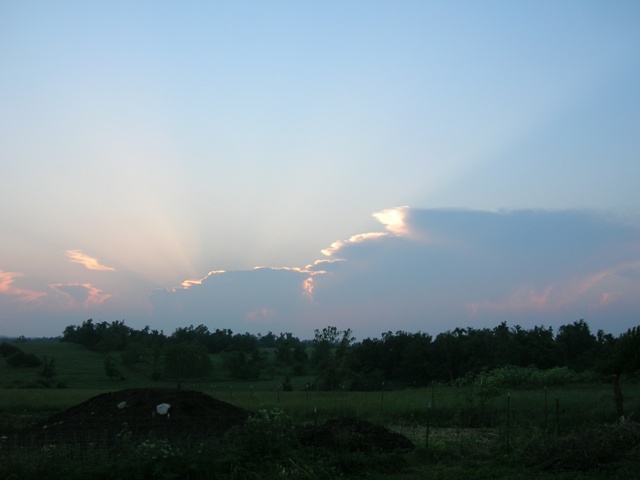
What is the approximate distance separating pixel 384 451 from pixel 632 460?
530cm

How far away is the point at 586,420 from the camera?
19.4 m

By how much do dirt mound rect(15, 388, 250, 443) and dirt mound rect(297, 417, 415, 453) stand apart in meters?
3.40

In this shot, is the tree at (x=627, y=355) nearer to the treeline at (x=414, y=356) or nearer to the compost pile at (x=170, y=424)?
the compost pile at (x=170, y=424)

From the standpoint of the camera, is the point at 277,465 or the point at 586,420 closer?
the point at 277,465

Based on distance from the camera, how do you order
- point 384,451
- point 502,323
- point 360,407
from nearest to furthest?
point 384,451 < point 360,407 < point 502,323

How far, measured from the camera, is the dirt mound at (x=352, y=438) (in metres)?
13.4

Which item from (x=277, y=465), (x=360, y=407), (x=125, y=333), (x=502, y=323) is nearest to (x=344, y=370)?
(x=360, y=407)

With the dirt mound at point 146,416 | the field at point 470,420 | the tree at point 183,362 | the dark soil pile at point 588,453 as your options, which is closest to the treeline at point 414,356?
the tree at point 183,362

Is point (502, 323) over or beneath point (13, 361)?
over

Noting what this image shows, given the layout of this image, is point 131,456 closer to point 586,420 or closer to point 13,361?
point 586,420

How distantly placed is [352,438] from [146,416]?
7.91 meters

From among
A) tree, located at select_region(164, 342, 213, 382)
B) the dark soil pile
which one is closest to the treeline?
tree, located at select_region(164, 342, 213, 382)

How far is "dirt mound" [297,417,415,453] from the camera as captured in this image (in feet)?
44.0

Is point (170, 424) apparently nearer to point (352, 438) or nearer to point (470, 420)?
point (352, 438)
